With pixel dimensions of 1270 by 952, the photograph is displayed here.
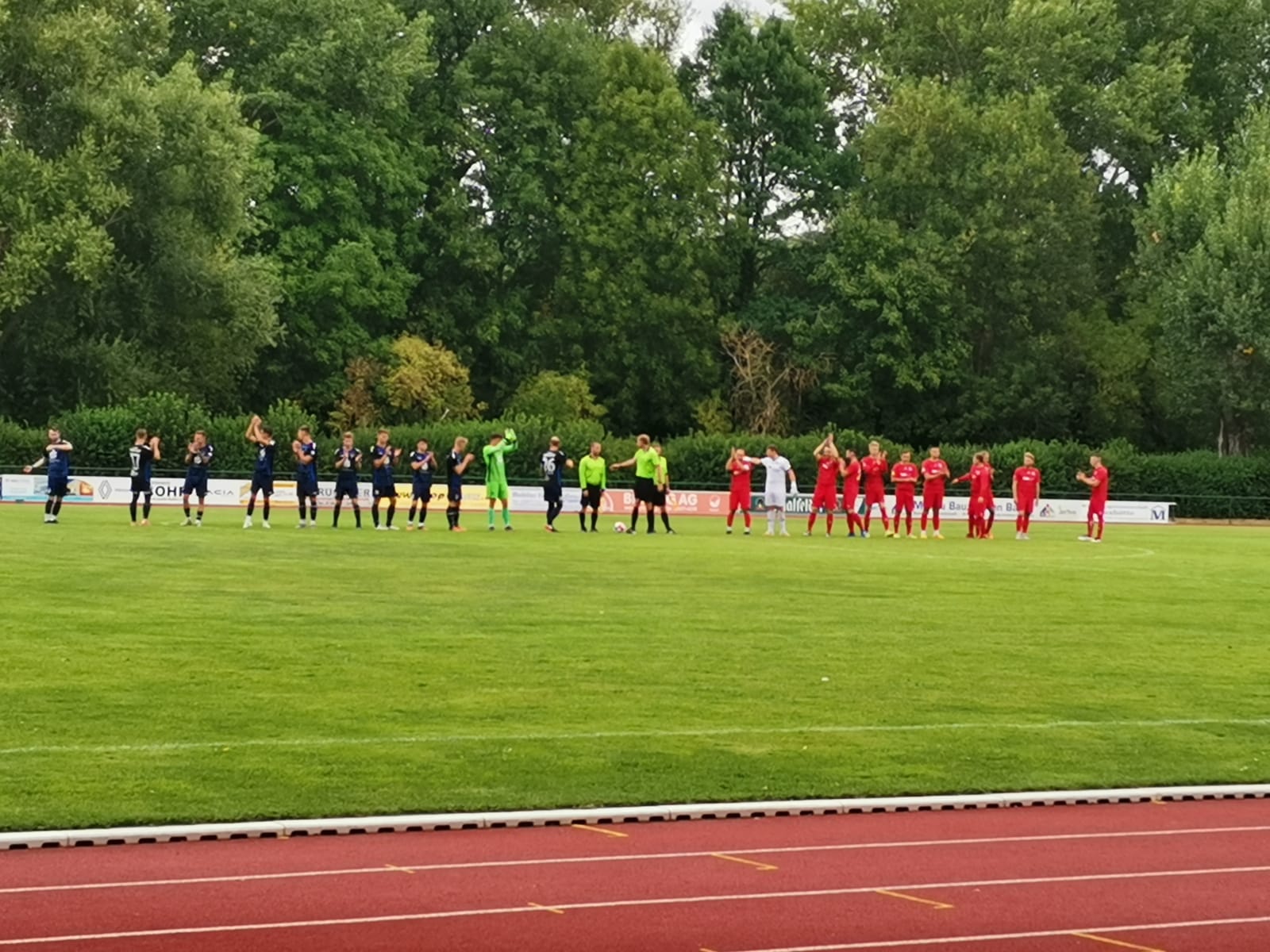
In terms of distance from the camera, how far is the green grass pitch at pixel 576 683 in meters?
13.3

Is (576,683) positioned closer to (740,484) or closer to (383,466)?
(383,466)

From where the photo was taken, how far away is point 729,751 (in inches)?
573

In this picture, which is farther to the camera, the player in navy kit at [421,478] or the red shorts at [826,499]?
the red shorts at [826,499]

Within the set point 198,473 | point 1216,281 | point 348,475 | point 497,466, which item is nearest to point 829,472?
point 497,466

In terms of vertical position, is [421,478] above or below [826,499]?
above

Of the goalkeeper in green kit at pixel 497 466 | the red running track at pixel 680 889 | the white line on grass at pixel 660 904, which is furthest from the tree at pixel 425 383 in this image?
the white line on grass at pixel 660 904

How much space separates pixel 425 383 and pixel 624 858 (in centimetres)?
6294

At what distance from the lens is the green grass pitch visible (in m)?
13.3

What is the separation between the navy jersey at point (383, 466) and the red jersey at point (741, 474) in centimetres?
711

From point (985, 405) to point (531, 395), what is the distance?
54.6 ft

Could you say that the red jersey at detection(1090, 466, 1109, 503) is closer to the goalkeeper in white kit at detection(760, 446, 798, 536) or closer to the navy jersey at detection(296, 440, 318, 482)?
the goalkeeper in white kit at detection(760, 446, 798, 536)

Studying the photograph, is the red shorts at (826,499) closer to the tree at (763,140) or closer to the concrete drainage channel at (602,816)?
the concrete drainage channel at (602,816)

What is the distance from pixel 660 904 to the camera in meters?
9.80

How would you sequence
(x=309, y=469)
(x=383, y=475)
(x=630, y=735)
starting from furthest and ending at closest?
1. (x=383, y=475)
2. (x=309, y=469)
3. (x=630, y=735)
